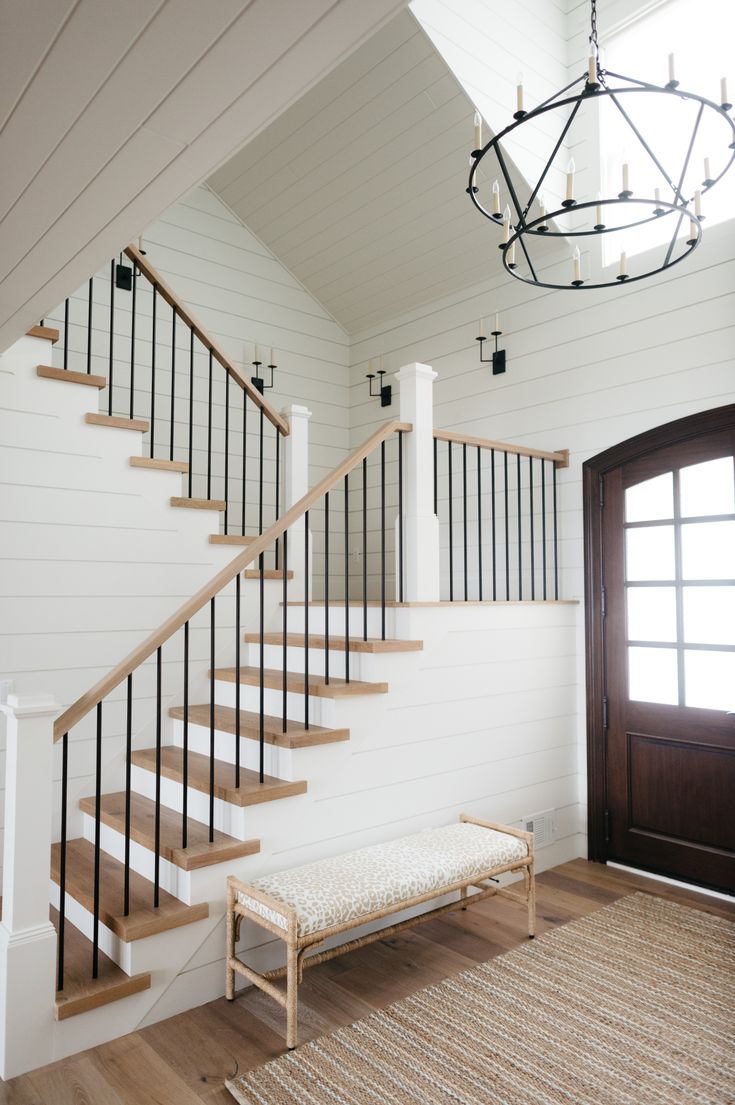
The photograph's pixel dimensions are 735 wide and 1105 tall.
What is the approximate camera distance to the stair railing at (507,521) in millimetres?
4270

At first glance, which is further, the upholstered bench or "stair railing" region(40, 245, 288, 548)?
"stair railing" region(40, 245, 288, 548)

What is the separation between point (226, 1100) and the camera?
2.20 metres

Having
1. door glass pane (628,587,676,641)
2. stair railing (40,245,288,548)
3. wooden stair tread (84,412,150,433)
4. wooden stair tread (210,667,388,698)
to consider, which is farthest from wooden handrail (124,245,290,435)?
door glass pane (628,587,676,641)

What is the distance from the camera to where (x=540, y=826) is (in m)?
4.10

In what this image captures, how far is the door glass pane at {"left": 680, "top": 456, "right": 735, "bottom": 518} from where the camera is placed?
3.67 meters

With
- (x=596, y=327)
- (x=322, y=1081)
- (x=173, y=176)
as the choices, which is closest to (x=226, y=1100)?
(x=322, y=1081)

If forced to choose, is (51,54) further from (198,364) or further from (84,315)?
(198,364)

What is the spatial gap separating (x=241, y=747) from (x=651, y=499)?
243cm

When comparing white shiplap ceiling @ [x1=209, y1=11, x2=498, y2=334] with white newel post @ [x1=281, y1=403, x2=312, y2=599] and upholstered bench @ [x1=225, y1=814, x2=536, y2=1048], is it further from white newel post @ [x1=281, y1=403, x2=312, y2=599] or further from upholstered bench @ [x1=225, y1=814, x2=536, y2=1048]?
upholstered bench @ [x1=225, y1=814, x2=536, y2=1048]

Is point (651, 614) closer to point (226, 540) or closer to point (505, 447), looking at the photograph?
point (505, 447)

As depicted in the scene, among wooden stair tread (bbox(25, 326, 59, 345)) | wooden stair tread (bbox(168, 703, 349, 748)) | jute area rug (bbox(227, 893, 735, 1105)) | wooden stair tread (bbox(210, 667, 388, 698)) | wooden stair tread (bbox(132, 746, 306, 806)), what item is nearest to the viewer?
jute area rug (bbox(227, 893, 735, 1105))

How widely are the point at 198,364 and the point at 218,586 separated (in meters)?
2.79

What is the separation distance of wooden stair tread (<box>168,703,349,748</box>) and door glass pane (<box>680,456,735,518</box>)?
2073mm

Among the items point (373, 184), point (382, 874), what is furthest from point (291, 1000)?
point (373, 184)
